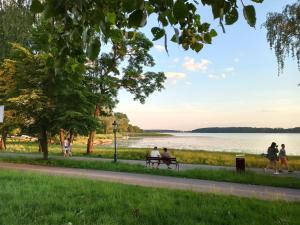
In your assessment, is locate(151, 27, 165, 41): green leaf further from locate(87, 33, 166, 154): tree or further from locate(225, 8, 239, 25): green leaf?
locate(87, 33, 166, 154): tree

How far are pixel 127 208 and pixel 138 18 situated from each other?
25.1 ft

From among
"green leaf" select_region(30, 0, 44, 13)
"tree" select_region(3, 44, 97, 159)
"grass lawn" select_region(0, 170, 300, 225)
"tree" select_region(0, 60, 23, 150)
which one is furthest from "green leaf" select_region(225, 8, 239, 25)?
"tree" select_region(0, 60, 23, 150)

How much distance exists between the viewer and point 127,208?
992cm

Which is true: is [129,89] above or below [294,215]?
above

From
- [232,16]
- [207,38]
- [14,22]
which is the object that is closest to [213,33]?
[207,38]

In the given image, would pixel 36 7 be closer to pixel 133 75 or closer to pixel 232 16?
pixel 232 16

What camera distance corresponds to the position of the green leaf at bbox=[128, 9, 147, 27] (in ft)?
9.11

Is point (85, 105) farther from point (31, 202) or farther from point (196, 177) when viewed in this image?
point (31, 202)

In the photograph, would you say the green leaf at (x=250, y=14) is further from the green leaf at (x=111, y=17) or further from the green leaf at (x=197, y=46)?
the green leaf at (x=197, y=46)

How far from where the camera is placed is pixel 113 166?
970 inches

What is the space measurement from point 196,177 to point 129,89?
883 inches

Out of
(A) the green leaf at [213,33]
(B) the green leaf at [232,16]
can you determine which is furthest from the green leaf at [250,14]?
(A) the green leaf at [213,33]

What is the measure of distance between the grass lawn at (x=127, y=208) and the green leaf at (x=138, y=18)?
604 centimetres

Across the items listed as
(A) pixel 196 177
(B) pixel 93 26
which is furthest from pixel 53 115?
(B) pixel 93 26
